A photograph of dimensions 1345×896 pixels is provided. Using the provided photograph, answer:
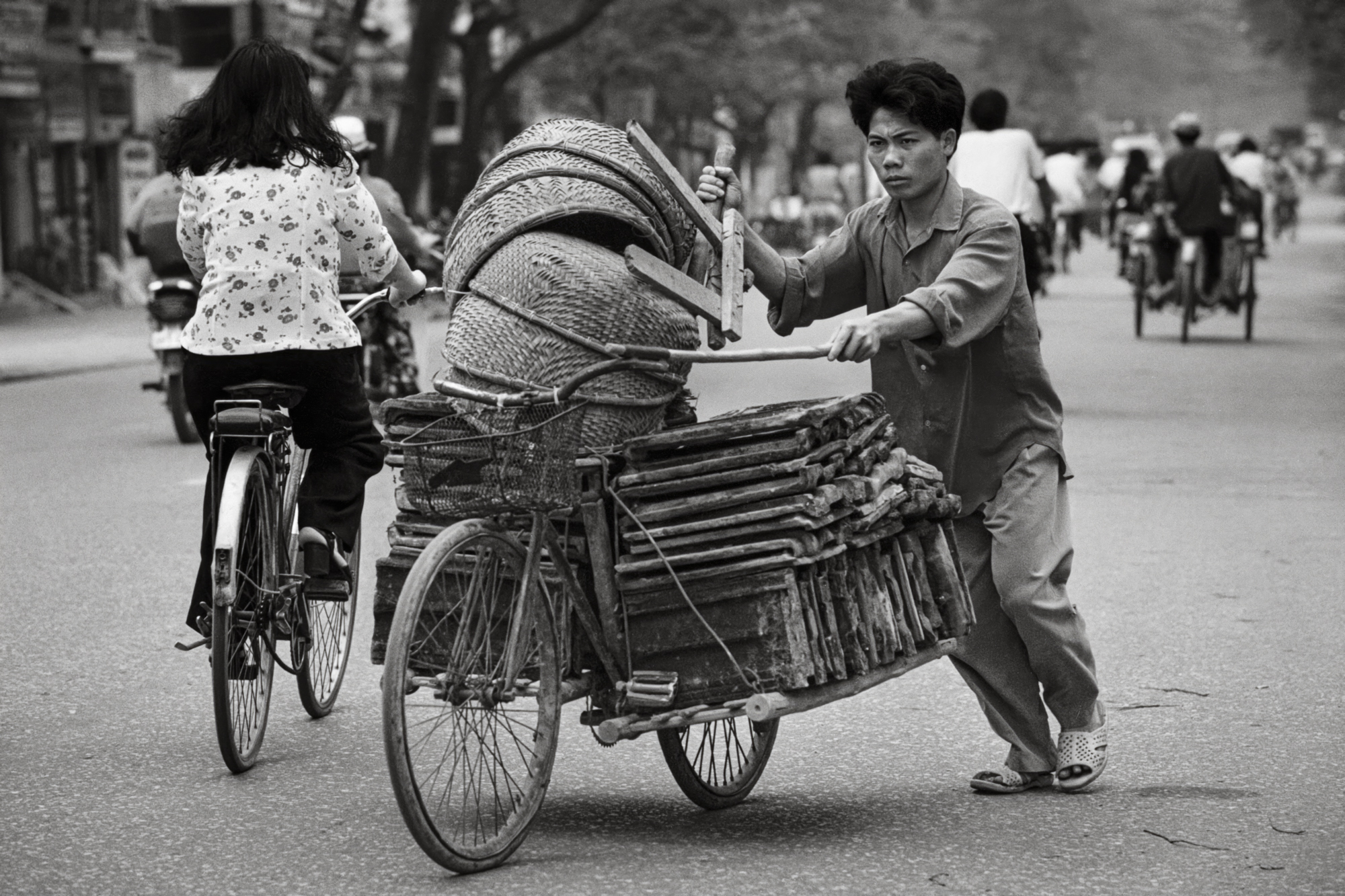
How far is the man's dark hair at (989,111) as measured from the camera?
43.3 feet

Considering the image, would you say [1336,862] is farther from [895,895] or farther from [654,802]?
[654,802]

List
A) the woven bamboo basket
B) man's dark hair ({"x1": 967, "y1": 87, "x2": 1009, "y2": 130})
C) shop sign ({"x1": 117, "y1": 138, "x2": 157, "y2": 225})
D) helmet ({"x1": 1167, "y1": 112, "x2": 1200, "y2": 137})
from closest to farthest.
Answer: the woven bamboo basket < man's dark hair ({"x1": 967, "y1": 87, "x2": 1009, "y2": 130}) < helmet ({"x1": 1167, "y1": 112, "x2": 1200, "y2": 137}) < shop sign ({"x1": 117, "y1": 138, "x2": 157, "y2": 225})

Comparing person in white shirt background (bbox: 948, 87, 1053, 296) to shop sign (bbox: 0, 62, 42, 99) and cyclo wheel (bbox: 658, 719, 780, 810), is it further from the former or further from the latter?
shop sign (bbox: 0, 62, 42, 99)

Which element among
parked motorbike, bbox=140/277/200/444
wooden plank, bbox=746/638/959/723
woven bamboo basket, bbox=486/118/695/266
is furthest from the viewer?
parked motorbike, bbox=140/277/200/444

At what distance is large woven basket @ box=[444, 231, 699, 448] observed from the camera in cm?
484

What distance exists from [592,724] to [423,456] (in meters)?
0.75

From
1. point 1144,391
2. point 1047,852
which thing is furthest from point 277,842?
point 1144,391

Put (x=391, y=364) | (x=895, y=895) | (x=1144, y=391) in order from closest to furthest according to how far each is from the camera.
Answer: (x=895, y=895)
(x=391, y=364)
(x=1144, y=391)

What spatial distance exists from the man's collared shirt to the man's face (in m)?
0.12

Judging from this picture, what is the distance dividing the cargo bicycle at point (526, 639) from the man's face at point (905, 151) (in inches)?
29.3

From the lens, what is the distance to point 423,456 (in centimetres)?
456

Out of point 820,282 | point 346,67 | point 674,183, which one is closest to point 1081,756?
point 820,282

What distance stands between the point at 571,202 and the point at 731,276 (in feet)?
2.60

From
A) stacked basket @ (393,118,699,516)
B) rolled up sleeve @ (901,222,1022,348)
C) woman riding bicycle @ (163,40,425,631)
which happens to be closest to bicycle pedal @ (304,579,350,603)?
woman riding bicycle @ (163,40,425,631)
